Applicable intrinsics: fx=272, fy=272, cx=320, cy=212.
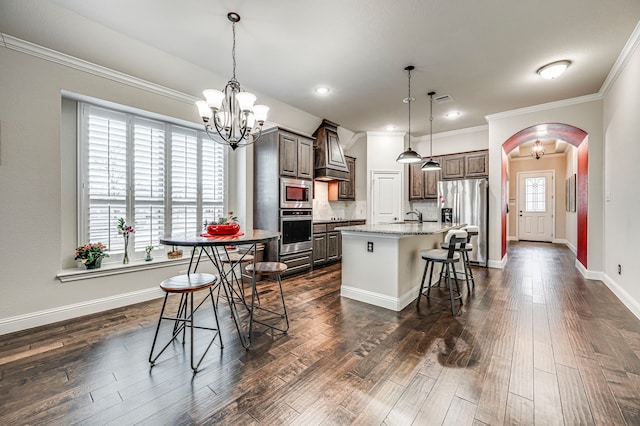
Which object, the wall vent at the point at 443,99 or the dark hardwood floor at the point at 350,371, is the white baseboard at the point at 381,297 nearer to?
the dark hardwood floor at the point at 350,371

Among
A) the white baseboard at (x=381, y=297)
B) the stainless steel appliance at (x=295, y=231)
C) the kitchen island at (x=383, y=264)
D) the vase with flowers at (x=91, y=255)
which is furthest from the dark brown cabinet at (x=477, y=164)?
the vase with flowers at (x=91, y=255)

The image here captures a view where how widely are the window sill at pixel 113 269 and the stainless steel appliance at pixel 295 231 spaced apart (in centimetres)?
144

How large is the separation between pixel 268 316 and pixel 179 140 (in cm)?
268

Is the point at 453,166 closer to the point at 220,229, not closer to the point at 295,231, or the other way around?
the point at 295,231

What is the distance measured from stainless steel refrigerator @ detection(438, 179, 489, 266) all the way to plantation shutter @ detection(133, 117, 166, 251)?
513 cm

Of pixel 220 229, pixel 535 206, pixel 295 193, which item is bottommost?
pixel 220 229

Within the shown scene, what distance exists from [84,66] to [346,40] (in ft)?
8.86

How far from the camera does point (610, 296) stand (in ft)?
11.1

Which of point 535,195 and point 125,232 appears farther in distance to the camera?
point 535,195

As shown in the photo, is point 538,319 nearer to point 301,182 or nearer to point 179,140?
point 301,182

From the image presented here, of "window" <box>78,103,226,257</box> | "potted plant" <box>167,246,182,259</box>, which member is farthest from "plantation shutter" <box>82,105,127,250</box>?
"potted plant" <box>167,246,182,259</box>

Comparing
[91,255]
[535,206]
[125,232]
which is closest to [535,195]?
[535,206]

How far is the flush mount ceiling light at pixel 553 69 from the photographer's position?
3.27 meters

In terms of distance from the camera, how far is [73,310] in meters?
2.78
